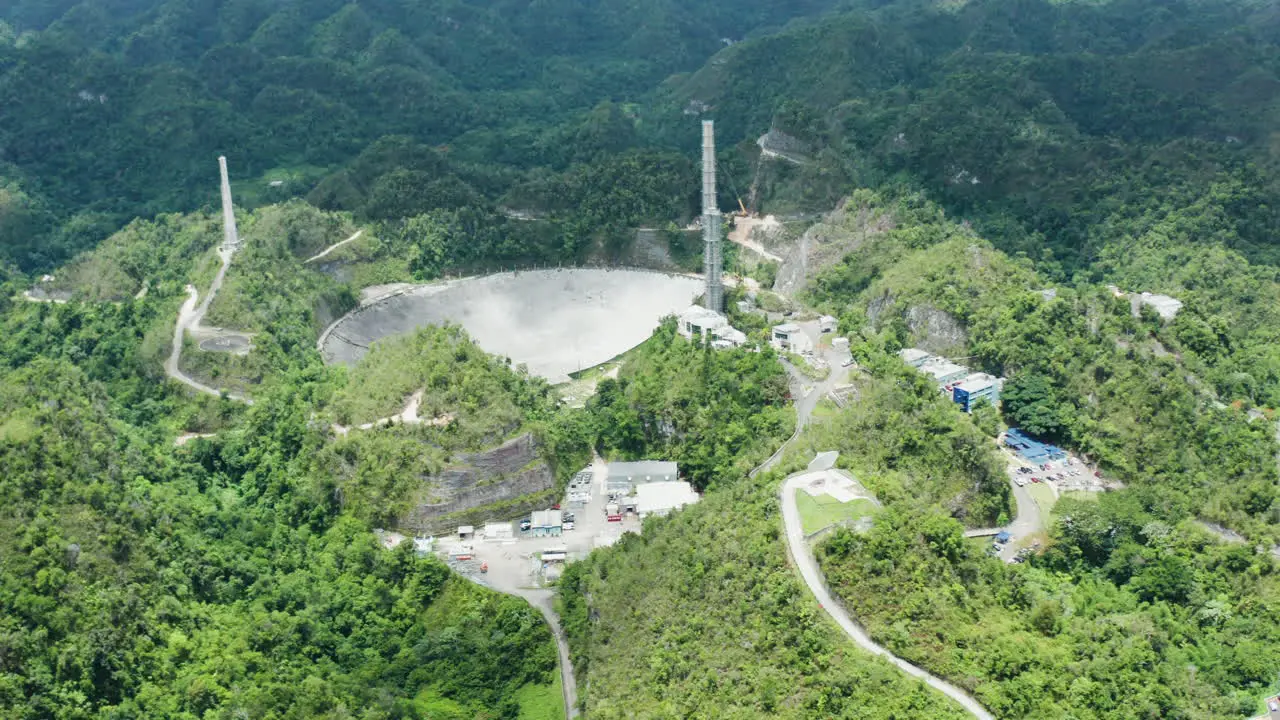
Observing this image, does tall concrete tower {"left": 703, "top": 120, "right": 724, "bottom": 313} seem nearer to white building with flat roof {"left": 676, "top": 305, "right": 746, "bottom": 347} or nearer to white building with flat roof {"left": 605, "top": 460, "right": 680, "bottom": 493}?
white building with flat roof {"left": 676, "top": 305, "right": 746, "bottom": 347}

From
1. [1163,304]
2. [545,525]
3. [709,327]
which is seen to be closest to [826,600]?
[545,525]

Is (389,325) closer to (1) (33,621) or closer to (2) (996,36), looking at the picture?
(1) (33,621)

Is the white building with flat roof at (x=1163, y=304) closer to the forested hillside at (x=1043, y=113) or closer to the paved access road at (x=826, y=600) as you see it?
the forested hillside at (x=1043, y=113)

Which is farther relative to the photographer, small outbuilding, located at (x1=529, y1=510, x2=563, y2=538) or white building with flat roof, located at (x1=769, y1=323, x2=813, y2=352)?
white building with flat roof, located at (x1=769, y1=323, x2=813, y2=352)

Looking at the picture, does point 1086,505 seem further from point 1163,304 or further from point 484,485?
point 484,485

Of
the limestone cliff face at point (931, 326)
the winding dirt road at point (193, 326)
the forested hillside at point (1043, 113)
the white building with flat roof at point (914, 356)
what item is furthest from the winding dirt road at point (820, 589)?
the forested hillside at point (1043, 113)

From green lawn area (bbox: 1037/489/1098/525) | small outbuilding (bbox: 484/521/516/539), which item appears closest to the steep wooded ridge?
green lawn area (bbox: 1037/489/1098/525)
